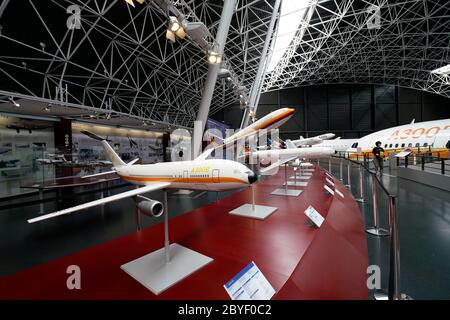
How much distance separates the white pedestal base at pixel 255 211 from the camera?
4914 mm

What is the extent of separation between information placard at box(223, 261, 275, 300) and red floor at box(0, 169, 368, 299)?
280 mm

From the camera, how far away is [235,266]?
112 inches

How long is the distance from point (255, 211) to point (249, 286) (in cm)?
322

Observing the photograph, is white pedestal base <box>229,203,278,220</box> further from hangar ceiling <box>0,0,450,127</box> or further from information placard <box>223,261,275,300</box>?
hangar ceiling <box>0,0,450,127</box>

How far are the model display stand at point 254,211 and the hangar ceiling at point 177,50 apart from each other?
303 inches

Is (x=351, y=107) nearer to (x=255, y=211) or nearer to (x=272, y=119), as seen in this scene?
(x=272, y=119)

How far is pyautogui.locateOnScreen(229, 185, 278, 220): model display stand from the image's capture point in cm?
491

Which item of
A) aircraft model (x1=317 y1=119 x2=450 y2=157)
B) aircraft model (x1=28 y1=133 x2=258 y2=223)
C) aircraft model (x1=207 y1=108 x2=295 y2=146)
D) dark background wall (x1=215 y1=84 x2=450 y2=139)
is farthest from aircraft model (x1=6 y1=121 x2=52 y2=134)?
dark background wall (x1=215 y1=84 x2=450 y2=139)

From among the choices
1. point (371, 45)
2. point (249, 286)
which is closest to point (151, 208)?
point (249, 286)

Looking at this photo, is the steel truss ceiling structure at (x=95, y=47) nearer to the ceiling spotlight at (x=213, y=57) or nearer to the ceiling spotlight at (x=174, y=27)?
the ceiling spotlight at (x=174, y=27)

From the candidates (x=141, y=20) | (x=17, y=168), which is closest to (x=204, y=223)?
(x=17, y=168)

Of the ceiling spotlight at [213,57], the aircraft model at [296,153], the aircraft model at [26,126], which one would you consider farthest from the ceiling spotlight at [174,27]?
the aircraft model at [26,126]

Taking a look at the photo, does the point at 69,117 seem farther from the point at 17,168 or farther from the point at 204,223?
the point at 204,223

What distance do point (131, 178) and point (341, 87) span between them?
49.6 meters
